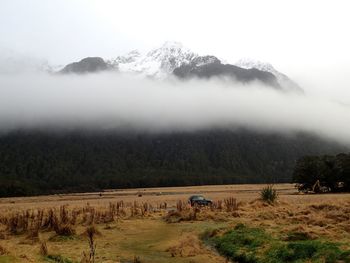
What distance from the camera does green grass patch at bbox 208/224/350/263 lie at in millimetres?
22438

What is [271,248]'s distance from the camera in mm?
25906

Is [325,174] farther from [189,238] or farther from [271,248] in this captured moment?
[271,248]

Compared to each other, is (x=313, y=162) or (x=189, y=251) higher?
(x=313, y=162)

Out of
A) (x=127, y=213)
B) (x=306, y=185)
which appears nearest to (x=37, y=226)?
(x=127, y=213)

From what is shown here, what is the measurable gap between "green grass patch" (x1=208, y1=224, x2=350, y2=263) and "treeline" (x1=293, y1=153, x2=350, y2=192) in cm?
7120

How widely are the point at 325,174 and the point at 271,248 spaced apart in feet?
270

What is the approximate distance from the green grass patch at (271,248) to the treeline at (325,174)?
234 ft

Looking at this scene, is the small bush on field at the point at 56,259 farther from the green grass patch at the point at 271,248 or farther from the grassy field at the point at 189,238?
the green grass patch at the point at 271,248

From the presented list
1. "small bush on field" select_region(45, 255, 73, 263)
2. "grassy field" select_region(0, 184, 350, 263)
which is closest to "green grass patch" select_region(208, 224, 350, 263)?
"grassy field" select_region(0, 184, 350, 263)

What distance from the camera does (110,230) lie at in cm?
4228

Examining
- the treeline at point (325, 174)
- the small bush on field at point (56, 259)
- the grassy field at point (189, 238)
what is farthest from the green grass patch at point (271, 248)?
the treeline at point (325, 174)

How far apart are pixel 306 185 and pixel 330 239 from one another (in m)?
82.3

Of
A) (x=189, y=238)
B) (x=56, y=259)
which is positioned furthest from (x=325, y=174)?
(x=56, y=259)

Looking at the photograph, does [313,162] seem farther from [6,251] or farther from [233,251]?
[6,251]
